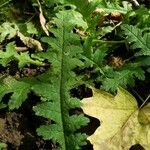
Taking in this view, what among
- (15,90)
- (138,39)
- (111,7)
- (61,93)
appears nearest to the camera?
(61,93)

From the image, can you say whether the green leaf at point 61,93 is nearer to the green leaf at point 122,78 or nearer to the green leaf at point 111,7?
the green leaf at point 122,78

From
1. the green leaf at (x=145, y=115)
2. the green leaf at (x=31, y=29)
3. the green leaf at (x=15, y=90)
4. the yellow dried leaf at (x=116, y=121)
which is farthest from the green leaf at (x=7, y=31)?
the green leaf at (x=145, y=115)

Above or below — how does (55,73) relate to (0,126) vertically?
above

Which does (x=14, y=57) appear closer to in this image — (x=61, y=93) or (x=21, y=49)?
(x=21, y=49)

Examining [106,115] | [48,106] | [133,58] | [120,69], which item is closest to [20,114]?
[48,106]

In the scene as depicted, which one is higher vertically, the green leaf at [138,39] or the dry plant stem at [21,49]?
the green leaf at [138,39]

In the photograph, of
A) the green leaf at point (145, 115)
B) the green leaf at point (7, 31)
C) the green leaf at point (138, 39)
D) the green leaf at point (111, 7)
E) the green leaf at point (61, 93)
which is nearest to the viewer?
the green leaf at point (61, 93)

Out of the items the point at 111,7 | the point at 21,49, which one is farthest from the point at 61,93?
the point at 111,7

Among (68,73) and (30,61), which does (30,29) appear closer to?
(30,61)
